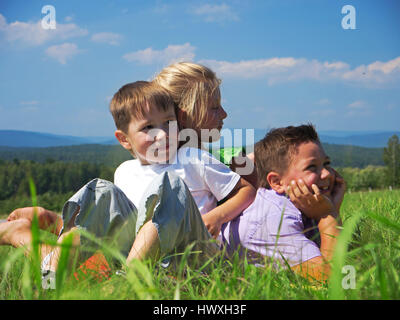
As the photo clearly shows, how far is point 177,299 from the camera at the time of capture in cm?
124

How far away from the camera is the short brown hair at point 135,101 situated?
271 cm

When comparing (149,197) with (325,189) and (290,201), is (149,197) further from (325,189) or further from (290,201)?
(325,189)

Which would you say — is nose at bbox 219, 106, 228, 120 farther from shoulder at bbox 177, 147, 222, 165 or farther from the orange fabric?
the orange fabric

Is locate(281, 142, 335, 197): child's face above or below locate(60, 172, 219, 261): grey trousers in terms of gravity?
above

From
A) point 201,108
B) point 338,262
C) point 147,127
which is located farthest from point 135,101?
point 338,262

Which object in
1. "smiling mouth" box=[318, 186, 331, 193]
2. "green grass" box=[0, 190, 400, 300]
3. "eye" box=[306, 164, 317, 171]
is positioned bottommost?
"green grass" box=[0, 190, 400, 300]

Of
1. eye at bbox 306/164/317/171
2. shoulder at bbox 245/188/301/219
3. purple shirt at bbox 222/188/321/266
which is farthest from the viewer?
eye at bbox 306/164/317/171

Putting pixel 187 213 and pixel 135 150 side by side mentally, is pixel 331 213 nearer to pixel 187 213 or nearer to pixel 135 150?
pixel 187 213

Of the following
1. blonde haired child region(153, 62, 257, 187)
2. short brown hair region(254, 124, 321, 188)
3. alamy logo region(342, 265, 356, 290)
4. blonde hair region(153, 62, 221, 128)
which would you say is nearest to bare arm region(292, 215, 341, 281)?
alamy logo region(342, 265, 356, 290)

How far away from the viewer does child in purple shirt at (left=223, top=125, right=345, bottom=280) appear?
85.9 inches

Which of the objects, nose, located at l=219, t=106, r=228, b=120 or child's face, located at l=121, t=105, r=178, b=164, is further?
nose, located at l=219, t=106, r=228, b=120

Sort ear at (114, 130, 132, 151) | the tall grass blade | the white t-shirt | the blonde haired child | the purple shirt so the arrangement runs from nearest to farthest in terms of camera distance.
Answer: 1. the tall grass blade
2. the purple shirt
3. the white t-shirt
4. ear at (114, 130, 132, 151)
5. the blonde haired child

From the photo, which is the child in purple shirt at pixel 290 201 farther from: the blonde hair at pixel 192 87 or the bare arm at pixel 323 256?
the blonde hair at pixel 192 87

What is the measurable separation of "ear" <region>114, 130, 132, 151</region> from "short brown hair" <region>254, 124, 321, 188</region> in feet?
3.02
